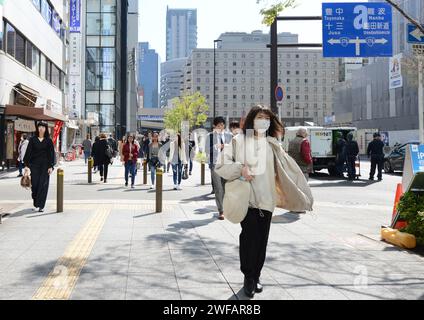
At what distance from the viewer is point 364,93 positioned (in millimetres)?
63094

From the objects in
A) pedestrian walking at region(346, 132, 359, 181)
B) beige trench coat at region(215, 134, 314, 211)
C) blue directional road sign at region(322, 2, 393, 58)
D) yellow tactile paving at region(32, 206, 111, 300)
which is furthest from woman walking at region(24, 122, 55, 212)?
pedestrian walking at region(346, 132, 359, 181)

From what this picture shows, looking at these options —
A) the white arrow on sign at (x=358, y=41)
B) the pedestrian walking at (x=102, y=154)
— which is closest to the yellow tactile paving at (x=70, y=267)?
the pedestrian walking at (x=102, y=154)

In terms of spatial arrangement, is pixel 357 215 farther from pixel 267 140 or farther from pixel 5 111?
pixel 5 111

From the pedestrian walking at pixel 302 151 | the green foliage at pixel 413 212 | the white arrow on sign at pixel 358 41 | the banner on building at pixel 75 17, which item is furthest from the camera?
the banner on building at pixel 75 17

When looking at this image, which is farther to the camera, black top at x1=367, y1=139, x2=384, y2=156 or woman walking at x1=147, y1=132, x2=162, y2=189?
black top at x1=367, y1=139, x2=384, y2=156

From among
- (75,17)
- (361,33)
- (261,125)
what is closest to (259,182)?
(261,125)

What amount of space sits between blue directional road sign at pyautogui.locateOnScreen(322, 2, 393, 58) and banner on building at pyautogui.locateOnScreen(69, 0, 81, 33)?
27.4 meters

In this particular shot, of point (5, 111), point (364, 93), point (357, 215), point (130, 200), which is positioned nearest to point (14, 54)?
point (5, 111)

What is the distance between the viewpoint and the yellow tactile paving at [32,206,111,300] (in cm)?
411

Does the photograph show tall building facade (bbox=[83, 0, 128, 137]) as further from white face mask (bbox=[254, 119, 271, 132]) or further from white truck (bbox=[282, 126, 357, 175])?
white face mask (bbox=[254, 119, 271, 132])

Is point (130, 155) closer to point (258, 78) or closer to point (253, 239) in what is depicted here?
point (253, 239)

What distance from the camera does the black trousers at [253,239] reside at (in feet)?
13.6

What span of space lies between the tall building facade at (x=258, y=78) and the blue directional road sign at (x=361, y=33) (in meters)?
117

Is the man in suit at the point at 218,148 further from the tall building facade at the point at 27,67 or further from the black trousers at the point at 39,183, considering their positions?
the tall building facade at the point at 27,67
